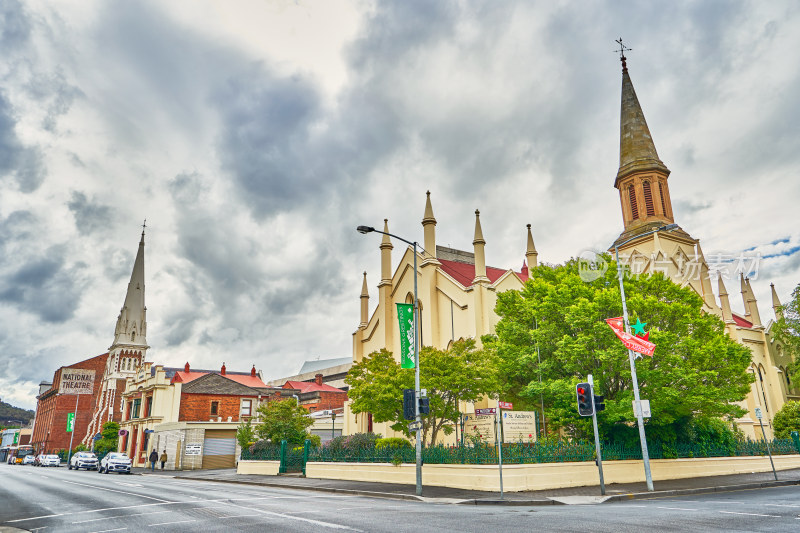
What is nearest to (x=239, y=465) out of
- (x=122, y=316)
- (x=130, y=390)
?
(x=130, y=390)

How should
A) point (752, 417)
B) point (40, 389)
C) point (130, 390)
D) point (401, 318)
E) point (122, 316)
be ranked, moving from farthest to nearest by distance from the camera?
point (40, 389)
point (122, 316)
point (130, 390)
point (752, 417)
point (401, 318)

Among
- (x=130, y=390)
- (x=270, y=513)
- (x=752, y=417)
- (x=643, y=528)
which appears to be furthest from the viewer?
(x=130, y=390)

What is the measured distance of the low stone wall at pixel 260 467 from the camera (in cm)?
3170

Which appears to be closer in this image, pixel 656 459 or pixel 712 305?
pixel 656 459

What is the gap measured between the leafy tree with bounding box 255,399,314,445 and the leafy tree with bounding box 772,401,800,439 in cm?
3438

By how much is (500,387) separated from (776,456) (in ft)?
53.9

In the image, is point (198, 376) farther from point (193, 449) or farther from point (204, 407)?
point (193, 449)

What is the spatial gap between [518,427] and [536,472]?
1.69 m

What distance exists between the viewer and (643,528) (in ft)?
30.7

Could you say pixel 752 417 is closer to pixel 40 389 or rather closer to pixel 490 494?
pixel 490 494

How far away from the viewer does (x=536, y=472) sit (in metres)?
18.9

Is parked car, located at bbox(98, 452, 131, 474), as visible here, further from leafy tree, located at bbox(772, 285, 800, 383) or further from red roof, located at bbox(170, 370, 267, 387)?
leafy tree, located at bbox(772, 285, 800, 383)

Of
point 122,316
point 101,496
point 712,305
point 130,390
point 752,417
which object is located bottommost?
point 101,496

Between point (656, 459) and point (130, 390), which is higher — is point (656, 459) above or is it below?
below
